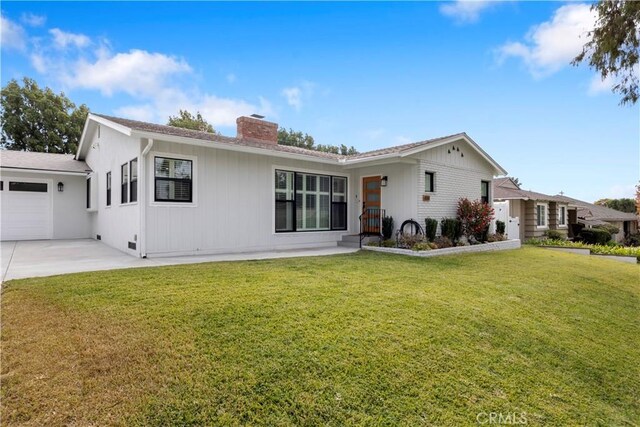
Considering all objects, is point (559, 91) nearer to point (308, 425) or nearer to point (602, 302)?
point (602, 302)

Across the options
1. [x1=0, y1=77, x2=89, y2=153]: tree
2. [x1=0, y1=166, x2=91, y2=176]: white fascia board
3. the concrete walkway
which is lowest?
the concrete walkway

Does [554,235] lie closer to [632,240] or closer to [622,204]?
[632,240]

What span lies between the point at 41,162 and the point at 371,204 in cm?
1217

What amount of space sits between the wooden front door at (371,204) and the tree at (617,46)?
5865 millimetres

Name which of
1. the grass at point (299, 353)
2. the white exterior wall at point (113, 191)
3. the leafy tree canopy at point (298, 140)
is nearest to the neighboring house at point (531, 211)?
the grass at point (299, 353)

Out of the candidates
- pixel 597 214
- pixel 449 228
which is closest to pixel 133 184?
pixel 449 228

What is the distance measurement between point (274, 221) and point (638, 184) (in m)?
13.8

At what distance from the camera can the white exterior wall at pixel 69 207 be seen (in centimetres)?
1216

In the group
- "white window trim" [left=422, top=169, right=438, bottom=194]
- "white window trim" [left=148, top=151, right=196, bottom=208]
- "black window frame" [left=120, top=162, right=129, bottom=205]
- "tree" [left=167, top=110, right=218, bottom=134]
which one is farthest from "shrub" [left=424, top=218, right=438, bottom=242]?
"tree" [left=167, top=110, right=218, bottom=134]

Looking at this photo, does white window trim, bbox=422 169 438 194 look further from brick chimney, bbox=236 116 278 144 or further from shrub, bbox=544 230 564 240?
shrub, bbox=544 230 564 240

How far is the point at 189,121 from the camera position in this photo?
91.2 feet

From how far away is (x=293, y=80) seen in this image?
14781mm

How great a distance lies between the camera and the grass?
2.20m

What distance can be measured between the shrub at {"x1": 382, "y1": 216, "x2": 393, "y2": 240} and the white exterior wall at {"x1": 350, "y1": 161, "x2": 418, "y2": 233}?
6.1 inches
